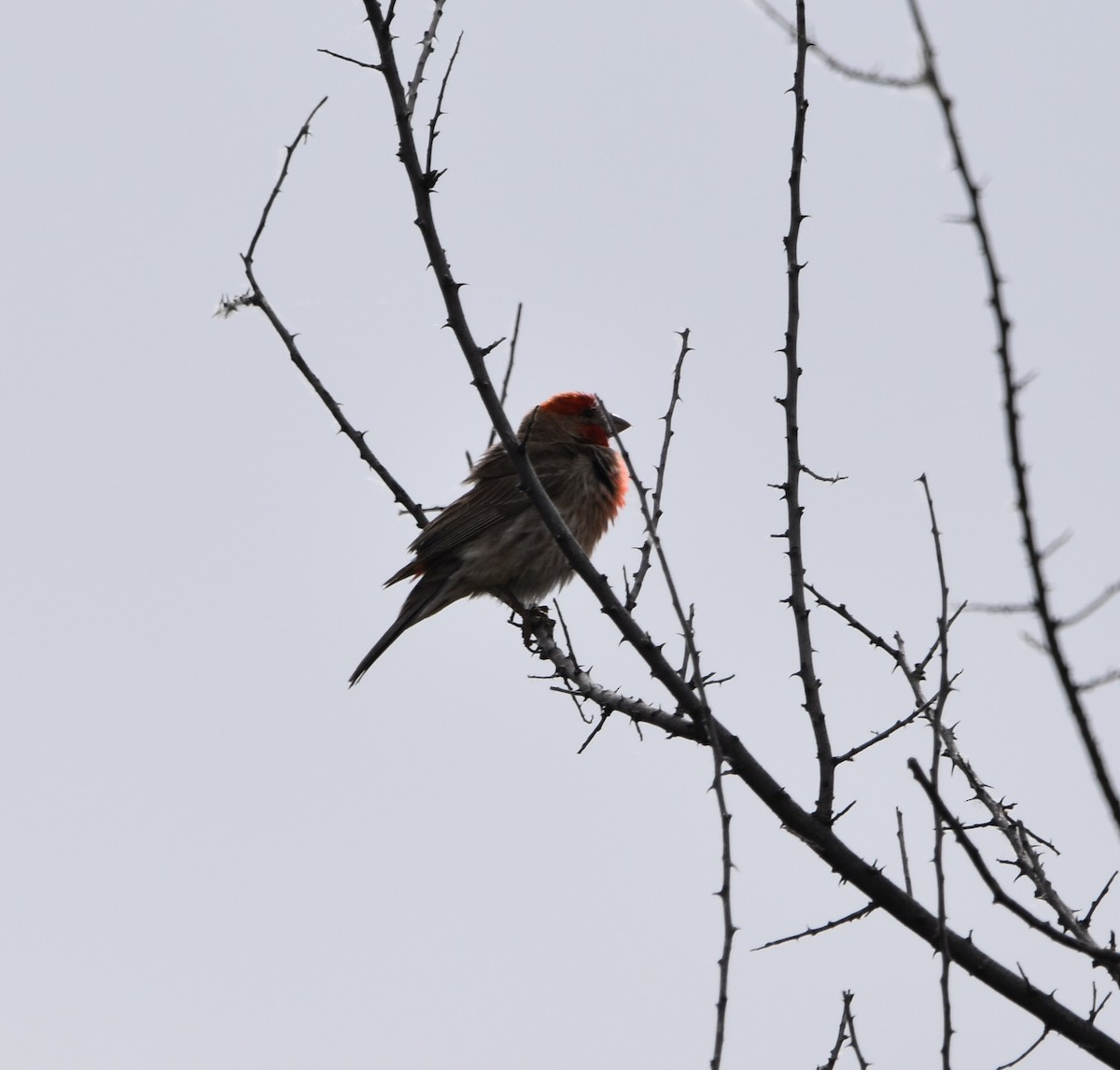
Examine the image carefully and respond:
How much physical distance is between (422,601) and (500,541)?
1.75ft

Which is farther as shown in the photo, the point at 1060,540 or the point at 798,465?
the point at 798,465

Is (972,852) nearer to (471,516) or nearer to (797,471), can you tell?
(797,471)

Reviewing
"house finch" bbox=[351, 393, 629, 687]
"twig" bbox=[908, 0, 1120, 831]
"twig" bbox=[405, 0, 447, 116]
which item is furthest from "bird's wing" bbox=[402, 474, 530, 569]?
"twig" bbox=[908, 0, 1120, 831]

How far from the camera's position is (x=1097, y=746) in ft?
7.92

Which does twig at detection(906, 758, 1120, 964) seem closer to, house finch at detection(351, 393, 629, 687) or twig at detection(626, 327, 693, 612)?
twig at detection(626, 327, 693, 612)

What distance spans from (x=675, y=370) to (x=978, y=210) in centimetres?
262

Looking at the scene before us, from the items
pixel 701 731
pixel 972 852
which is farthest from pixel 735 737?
pixel 972 852

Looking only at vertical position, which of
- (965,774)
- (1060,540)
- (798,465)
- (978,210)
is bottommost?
(1060,540)

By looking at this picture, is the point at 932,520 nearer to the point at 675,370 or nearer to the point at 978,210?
the point at 675,370

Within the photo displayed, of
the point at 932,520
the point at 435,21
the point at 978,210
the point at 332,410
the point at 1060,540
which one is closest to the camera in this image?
the point at 978,210

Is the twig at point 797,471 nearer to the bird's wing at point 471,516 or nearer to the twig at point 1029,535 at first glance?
the twig at point 1029,535

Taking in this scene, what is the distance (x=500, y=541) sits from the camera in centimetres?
809

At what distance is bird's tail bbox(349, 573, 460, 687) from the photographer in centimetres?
793

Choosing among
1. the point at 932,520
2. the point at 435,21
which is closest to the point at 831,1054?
the point at 932,520
